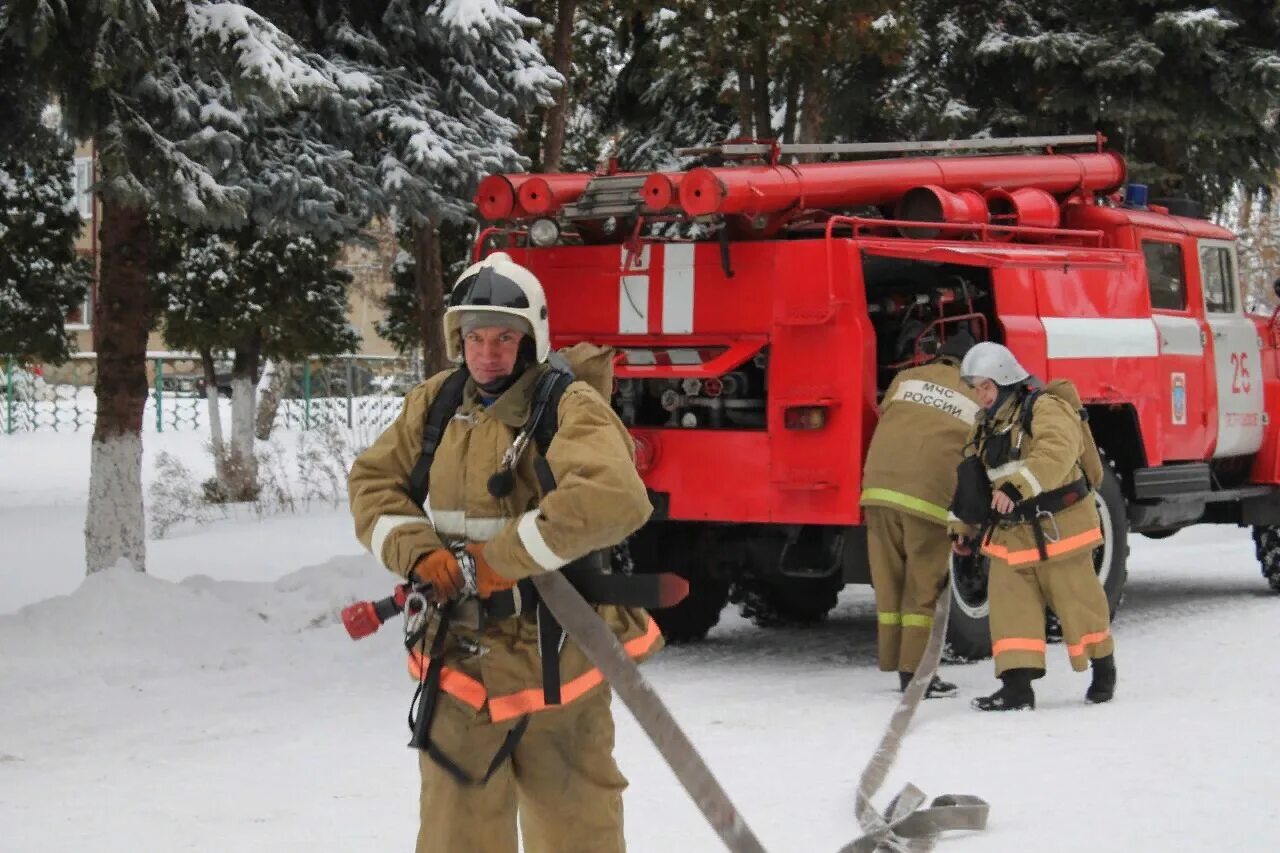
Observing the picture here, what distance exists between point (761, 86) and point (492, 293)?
12.4m

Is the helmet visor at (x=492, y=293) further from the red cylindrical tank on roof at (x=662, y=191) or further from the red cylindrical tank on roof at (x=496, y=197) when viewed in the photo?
the red cylindrical tank on roof at (x=496, y=197)

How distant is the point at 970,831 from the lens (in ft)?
18.5

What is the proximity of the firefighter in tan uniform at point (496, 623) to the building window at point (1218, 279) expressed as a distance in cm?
773

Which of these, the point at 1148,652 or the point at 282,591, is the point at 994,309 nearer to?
the point at 1148,652

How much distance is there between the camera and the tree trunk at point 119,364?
10.4m

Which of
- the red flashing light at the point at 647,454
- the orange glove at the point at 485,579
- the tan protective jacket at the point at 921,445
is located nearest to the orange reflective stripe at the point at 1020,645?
the tan protective jacket at the point at 921,445

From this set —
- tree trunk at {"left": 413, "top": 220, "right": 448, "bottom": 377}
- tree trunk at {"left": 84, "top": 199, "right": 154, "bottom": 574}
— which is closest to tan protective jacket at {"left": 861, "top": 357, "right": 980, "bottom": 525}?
tree trunk at {"left": 84, "top": 199, "right": 154, "bottom": 574}

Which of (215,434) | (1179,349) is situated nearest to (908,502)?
(1179,349)

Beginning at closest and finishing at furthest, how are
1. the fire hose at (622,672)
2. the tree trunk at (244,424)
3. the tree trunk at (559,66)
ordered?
the fire hose at (622,672) → the tree trunk at (559,66) → the tree trunk at (244,424)

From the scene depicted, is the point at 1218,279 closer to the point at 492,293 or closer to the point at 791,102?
the point at 791,102

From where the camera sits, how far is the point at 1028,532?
779 cm

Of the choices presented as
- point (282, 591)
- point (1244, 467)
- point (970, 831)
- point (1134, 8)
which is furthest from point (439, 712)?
point (1134, 8)

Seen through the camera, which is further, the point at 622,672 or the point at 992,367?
the point at 992,367

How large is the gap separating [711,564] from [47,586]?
18.5ft
